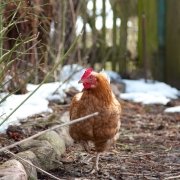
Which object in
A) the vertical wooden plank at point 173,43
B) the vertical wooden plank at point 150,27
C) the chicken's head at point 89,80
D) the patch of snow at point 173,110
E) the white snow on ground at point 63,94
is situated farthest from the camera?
the vertical wooden plank at point 150,27

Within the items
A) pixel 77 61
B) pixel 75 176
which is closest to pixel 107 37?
pixel 77 61

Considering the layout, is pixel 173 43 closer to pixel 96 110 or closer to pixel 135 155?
pixel 135 155

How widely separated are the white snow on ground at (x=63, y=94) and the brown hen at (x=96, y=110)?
905 mm

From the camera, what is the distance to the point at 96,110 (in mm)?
3861

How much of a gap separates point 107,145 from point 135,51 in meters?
5.95

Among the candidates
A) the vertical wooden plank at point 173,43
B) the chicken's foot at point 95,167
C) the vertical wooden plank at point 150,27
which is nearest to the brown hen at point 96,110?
the chicken's foot at point 95,167

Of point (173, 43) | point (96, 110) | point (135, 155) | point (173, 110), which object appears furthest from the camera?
point (173, 43)

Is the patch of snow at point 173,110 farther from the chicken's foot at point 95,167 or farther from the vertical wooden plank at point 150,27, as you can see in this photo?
the chicken's foot at point 95,167

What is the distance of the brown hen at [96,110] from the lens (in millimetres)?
3863

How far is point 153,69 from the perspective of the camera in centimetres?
952

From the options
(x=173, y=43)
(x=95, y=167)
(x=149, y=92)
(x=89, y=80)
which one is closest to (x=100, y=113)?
(x=89, y=80)

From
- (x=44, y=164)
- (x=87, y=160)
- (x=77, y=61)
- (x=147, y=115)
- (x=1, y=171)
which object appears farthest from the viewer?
(x=77, y=61)

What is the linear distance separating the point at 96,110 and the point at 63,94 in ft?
10.4

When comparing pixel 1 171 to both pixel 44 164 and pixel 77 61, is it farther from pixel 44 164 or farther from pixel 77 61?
pixel 77 61
